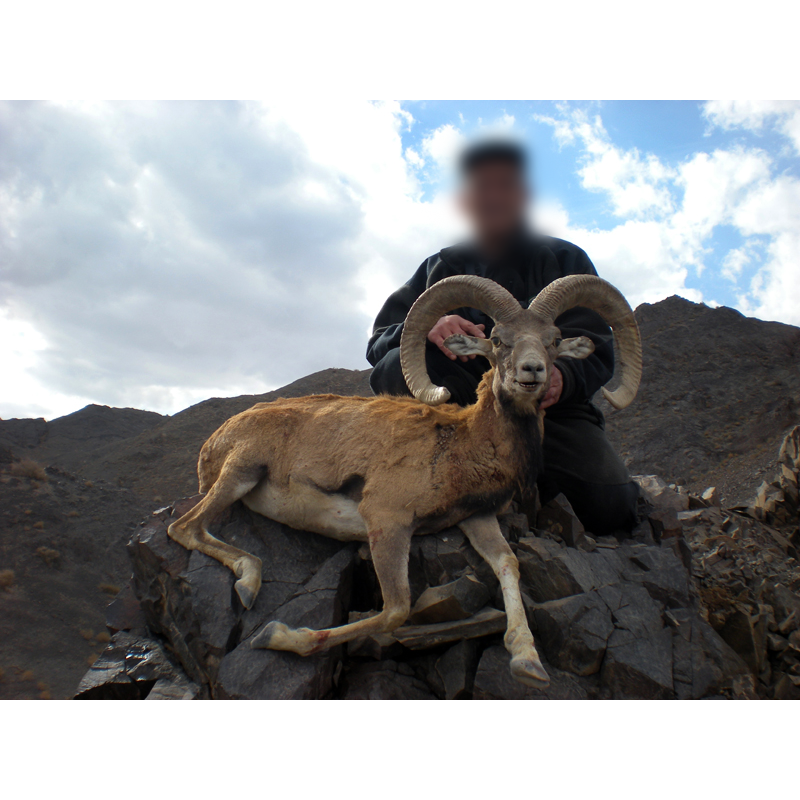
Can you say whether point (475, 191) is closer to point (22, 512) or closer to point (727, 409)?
point (22, 512)

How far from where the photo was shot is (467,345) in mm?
4504

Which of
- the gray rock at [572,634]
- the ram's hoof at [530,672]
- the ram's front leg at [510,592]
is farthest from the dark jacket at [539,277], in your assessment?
the ram's hoof at [530,672]

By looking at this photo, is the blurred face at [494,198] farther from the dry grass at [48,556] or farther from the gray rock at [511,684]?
the dry grass at [48,556]

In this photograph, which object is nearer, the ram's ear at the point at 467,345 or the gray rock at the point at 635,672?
the gray rock at the point at 635,672


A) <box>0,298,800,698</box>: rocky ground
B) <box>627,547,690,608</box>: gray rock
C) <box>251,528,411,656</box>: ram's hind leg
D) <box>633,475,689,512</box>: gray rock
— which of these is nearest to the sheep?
<box>251,528,411,656</box>: ram's hind leg

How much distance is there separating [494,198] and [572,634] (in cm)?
386

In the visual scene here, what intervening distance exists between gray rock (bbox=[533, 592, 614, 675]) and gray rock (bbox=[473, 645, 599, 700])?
0.24 ft

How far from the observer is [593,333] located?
538 centimetres

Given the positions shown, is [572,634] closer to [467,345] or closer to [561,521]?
[561,521]

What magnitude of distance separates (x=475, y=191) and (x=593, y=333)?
1869 millimetres

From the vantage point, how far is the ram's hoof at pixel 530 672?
3.12m

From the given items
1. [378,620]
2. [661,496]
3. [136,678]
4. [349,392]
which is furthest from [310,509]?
[349,392]

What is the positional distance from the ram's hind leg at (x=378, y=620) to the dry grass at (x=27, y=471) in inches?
774

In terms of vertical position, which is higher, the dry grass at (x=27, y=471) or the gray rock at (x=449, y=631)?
the gray rock at (x=449, y=631)
